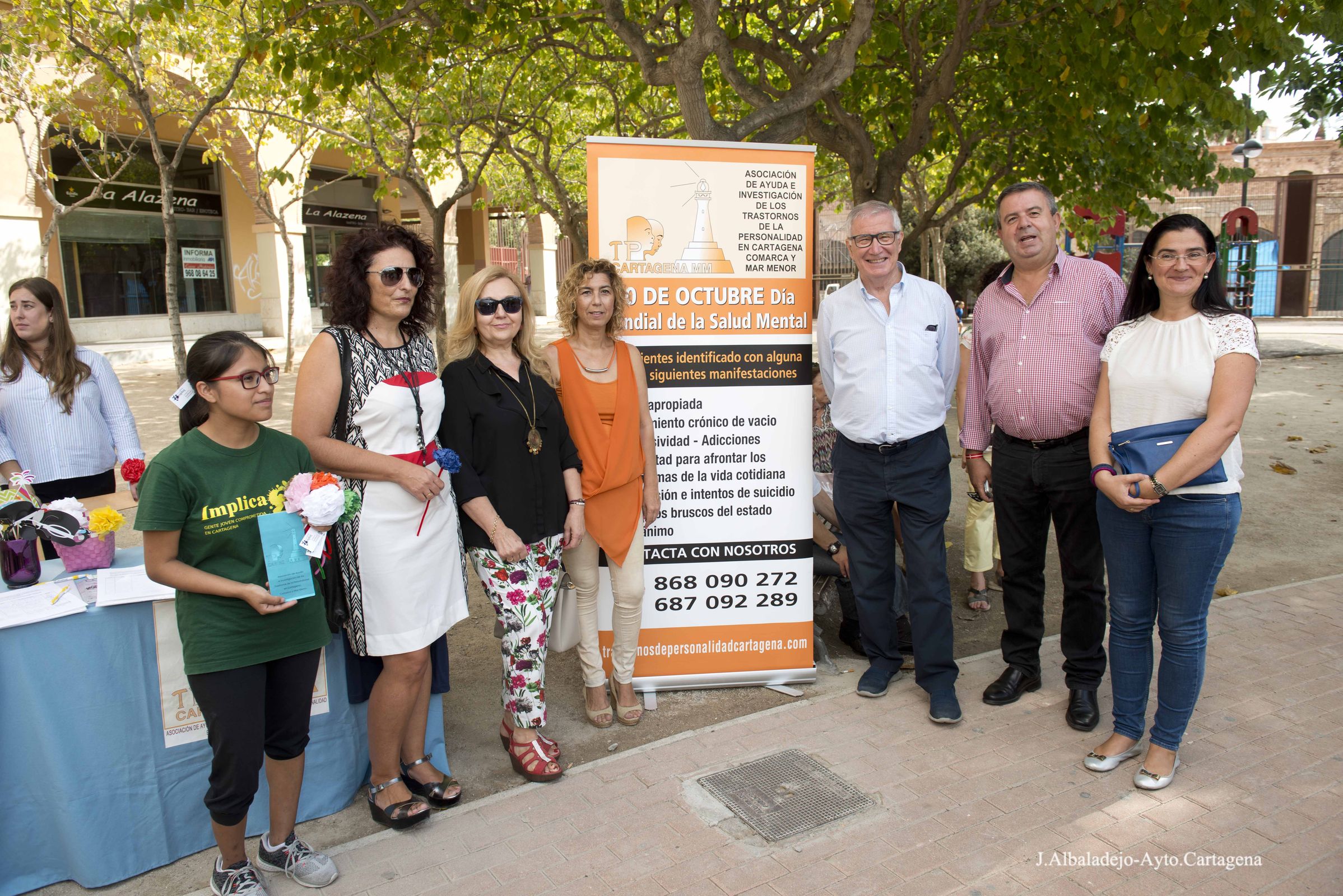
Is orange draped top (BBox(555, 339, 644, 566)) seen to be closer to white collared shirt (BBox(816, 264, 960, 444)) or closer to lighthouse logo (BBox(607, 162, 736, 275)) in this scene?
lighthouse logo (BBox(607, 162, 736, 275))

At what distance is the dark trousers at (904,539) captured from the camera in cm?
375

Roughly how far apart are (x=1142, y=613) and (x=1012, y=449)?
80cm

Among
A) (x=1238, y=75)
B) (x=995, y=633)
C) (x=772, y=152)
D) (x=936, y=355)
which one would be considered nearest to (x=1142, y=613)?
(x=936, y=355)

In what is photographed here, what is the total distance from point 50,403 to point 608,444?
2.41 m

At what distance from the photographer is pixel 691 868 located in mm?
2748

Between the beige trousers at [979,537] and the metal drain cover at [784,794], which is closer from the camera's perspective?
the metal drain cover at [784,794]

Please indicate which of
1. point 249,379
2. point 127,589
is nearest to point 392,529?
point 249,379

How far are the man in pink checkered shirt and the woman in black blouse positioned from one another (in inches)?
69.7

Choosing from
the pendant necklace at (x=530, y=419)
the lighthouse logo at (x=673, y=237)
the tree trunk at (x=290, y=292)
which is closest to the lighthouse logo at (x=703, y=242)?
the lighthouse logo at (x=673, y=237)

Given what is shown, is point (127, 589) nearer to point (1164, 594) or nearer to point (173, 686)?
point (173, 686)

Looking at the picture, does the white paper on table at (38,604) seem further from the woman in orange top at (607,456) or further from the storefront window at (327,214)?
the storefront window at (327,214)

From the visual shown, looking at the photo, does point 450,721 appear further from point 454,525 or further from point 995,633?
point 995,633

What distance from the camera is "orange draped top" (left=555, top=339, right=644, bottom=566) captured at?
353cm

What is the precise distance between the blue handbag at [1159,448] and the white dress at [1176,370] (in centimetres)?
2
